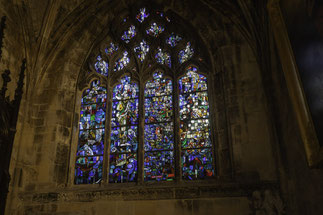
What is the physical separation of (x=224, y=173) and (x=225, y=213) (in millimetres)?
809

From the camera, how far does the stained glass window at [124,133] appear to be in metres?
7.70

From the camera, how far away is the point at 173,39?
8977mm

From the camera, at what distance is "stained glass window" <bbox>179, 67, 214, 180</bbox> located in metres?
7.36

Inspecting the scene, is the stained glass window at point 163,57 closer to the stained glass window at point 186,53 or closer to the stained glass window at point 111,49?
the stained glass window at point 186,53

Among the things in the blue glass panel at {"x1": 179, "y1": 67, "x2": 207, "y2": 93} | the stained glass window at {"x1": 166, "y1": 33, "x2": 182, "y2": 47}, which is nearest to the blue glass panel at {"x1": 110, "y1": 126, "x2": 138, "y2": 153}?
the blue glass panel at {"x1": 179, "y1": 67, "x2": 207, "y2": 93}

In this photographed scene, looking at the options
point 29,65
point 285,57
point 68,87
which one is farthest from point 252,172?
point 29,65

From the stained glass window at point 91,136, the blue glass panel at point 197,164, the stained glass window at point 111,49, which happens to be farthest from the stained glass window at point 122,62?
the blue glass panel at point 197,164

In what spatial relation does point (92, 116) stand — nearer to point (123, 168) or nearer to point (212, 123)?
point (123, 168)

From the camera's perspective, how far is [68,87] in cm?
859

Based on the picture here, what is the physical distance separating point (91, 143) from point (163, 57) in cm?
272

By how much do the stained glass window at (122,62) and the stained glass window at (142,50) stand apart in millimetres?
295

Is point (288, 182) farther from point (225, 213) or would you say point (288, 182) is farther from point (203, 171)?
point (203, 171)

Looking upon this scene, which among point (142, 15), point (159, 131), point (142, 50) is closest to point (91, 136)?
point (159, 131)

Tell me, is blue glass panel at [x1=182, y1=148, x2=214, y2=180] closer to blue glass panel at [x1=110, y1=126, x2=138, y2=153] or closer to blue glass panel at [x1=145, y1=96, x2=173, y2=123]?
blue glass panel at [x1=145, y1=96, x2=173, y2=123]
